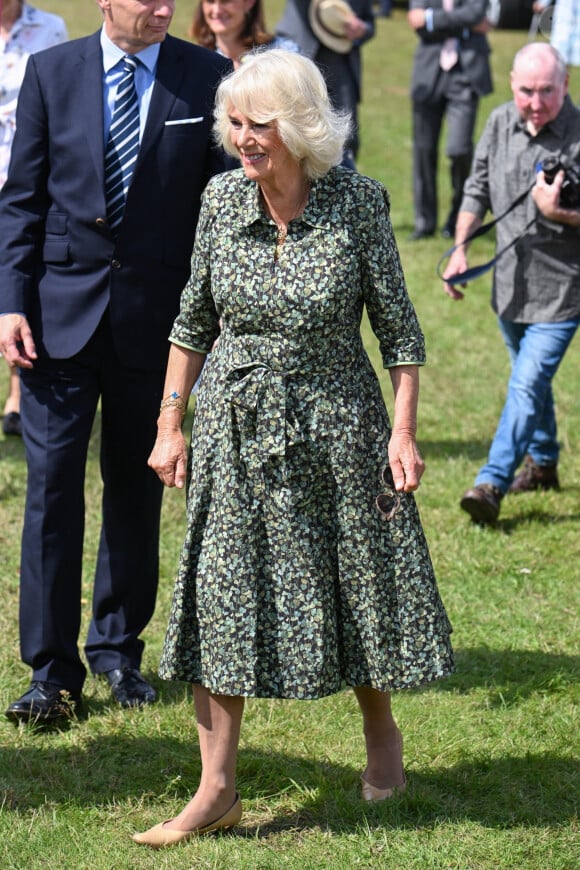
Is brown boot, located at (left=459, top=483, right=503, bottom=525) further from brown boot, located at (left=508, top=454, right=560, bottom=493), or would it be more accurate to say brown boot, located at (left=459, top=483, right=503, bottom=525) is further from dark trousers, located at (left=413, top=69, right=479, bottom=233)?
dark trousers, located at (left=413, top=69, right=479, bottom=233)

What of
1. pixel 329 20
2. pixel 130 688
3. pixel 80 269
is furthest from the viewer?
pixel 329 20

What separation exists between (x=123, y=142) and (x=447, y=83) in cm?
873

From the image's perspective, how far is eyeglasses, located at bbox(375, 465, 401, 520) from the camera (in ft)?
12.3

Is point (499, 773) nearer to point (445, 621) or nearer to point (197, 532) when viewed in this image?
point (445, 621)

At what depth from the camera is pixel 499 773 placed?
4277mm

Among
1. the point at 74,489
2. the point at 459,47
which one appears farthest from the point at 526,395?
the point at 459,47

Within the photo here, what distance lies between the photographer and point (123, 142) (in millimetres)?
4328

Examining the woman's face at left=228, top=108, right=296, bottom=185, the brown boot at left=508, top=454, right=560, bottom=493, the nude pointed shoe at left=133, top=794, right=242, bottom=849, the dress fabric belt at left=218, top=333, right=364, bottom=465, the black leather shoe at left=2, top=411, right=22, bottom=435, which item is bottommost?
the black leather shoe at left=2, top=411, right=22, bottom=435

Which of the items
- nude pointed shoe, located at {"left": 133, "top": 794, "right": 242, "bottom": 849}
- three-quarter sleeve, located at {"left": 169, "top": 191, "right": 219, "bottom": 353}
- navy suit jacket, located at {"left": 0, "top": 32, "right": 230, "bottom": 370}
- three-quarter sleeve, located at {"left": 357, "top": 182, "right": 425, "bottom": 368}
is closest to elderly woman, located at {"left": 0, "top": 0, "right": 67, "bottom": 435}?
navy suit jacket, located at {"left": 0, "top": 32, "right": 230, "bottom": 370}

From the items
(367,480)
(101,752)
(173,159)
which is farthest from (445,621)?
(173,159)

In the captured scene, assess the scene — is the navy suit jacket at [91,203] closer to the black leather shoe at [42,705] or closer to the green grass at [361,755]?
the black leather shoe at [42,705]

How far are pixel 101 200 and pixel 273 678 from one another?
62.4 inches

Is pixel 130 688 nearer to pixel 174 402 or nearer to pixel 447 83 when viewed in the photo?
pixel 174 402

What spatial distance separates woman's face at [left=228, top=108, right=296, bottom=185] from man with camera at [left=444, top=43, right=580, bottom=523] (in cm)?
270
